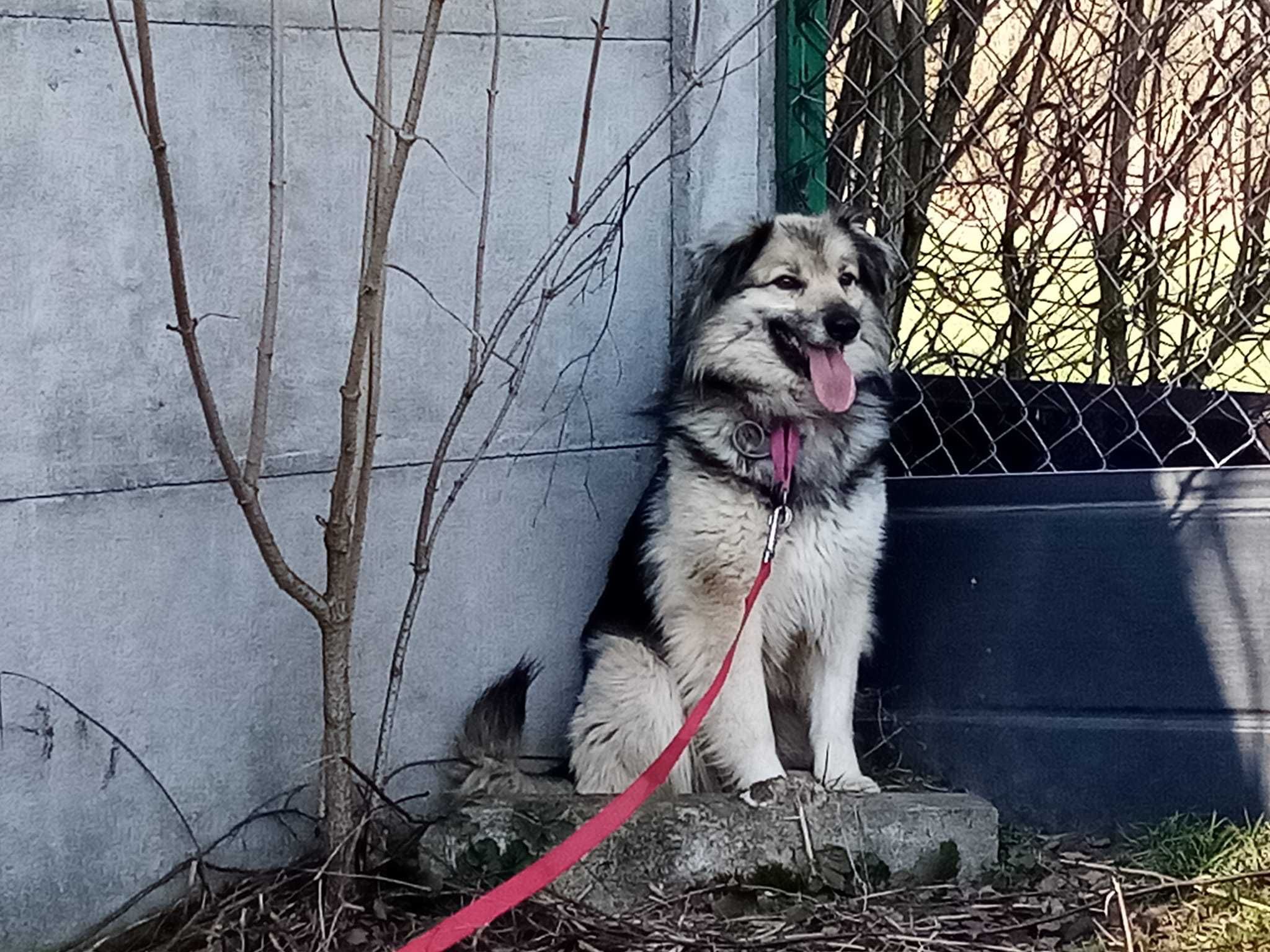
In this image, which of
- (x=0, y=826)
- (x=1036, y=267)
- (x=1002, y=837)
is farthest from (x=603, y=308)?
(x=0, y=826)

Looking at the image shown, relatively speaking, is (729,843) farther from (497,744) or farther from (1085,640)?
(1085,640)

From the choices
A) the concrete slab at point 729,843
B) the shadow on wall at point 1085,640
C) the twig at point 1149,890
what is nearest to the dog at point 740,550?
the concrete slab at point 729,843

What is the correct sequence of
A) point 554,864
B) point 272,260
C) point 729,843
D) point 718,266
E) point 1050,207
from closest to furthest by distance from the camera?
point 554,864, point 272,260, point 729,843, point 718,266, point 1050,207

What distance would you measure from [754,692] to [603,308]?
101cm

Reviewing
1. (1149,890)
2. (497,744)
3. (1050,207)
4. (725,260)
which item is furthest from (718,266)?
(1149,890)

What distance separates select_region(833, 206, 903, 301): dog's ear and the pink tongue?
0.89 feet

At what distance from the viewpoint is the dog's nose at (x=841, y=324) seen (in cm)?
348

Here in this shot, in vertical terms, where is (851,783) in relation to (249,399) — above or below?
below

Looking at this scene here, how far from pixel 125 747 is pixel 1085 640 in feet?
6.91

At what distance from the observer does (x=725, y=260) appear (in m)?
3.57

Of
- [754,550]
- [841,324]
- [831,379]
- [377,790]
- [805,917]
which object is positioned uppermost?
[841,324]

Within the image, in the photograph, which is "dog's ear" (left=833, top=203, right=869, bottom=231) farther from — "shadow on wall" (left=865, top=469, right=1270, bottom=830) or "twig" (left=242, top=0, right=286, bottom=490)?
"twig" (left=242, top=0, right=286, bottom=490)

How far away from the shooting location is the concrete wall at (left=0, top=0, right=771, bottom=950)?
9.31ft

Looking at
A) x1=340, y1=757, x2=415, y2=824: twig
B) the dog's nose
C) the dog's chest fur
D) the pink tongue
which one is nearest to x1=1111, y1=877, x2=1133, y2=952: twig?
the dog's chest fur
